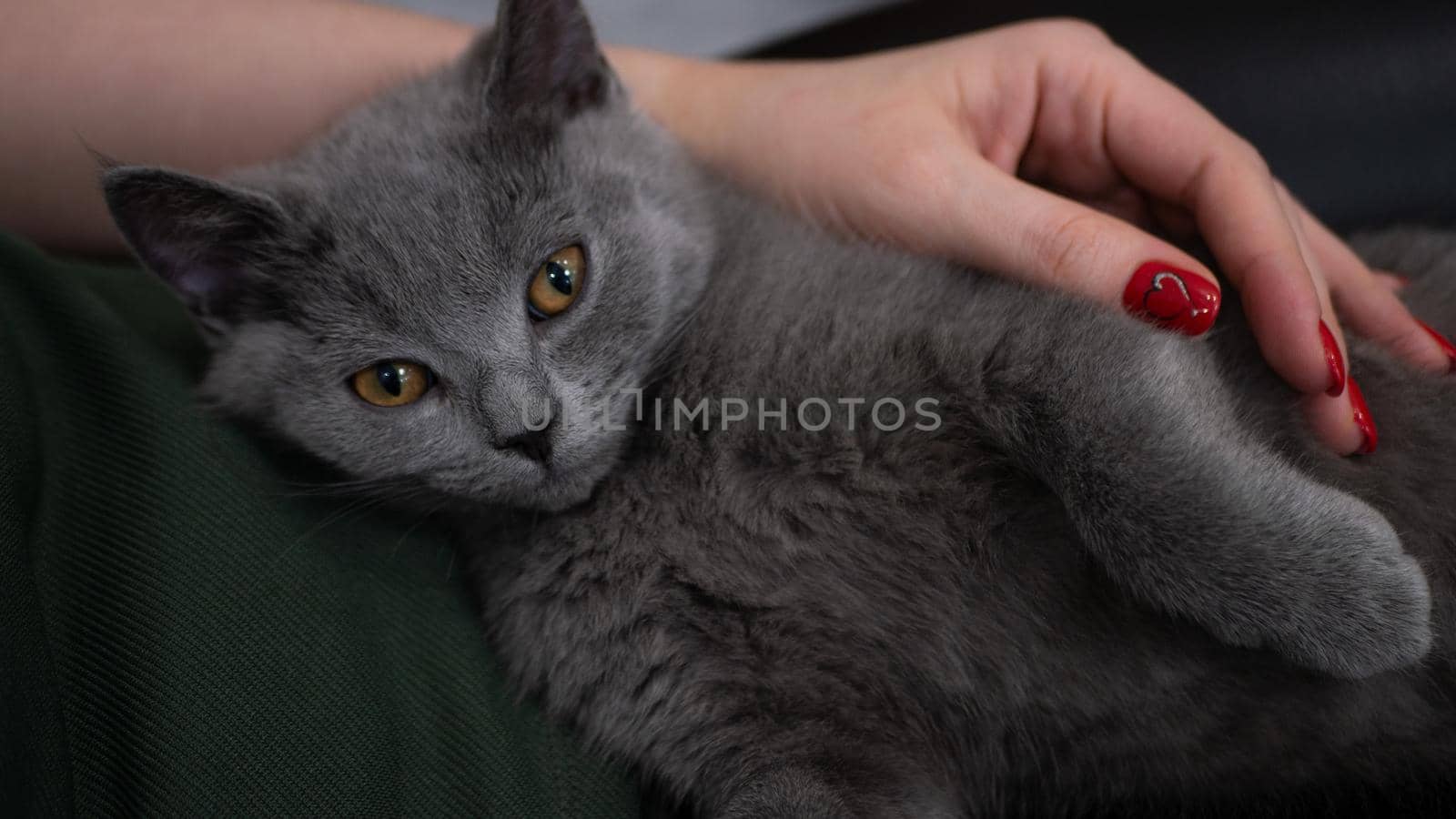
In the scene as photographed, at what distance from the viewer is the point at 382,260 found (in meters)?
0.99

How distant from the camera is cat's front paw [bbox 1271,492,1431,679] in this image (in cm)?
83

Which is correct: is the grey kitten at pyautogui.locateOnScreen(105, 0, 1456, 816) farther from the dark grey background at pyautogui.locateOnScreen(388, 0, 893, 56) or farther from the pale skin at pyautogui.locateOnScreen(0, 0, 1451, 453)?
the dark grey background at pyautogui.locateOnScreen(388, 0, 893, 56)

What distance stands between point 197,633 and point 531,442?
333mm

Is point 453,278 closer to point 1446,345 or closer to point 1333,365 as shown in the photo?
point 1333,365

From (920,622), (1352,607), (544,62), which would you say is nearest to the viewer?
(1352,607)

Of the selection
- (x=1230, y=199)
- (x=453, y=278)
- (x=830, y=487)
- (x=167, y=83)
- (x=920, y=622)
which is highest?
(x=167, y=83)

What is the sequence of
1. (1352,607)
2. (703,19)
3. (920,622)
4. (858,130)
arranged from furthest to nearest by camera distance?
(703,19)
(858,130)
(920,622)
(1352,607)

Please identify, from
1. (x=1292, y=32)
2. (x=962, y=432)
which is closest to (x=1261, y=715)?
(x=962, y=432)

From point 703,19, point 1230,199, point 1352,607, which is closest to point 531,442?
point 1352,607

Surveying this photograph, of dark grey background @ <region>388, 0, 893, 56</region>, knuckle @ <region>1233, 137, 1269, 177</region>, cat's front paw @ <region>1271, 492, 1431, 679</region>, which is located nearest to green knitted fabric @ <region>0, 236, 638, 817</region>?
cat's front paw @ <region>1271, 492, 1431, 679</region>

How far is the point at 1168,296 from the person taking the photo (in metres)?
1.02

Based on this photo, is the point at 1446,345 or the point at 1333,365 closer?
the point at 1333,365

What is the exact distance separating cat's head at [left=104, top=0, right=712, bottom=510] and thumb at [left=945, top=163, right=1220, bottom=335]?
348 millimetres

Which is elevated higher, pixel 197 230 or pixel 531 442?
pixel 197 230
